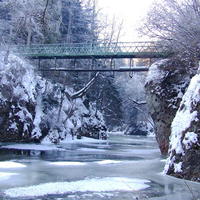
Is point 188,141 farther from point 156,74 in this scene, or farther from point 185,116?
point 156,74

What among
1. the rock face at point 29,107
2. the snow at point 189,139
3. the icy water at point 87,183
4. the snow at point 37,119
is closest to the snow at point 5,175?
the icy water at point 87,183

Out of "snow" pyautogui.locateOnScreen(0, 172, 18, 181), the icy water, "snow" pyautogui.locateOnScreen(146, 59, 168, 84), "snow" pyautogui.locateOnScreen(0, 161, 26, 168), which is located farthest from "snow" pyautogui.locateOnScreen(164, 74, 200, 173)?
"snow" pyautogui.locateOnScreen(146, 59, 168, 84)

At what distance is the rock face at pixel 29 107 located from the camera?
32.2m

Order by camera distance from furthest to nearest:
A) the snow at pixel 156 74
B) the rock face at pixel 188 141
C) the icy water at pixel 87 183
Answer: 1. the snow at pixel 156 74
2. the rock face at pixel 188 141
3. the icy water at pixel 87 183

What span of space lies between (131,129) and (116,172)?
6356cm

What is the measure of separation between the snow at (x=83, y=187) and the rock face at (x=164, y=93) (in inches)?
456

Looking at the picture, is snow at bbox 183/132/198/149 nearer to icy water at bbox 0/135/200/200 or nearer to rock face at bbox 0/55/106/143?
icy water at bbox 0/135/200/200

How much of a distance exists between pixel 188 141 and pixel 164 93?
11.1 meters

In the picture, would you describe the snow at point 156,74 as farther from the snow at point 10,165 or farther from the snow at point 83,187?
the snow at point 83,187

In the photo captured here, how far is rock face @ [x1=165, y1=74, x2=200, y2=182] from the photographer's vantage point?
48.1 feet

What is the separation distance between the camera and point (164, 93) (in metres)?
25.9

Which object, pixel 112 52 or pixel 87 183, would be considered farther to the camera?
pixel 112 52

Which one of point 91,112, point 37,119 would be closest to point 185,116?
point 37,119

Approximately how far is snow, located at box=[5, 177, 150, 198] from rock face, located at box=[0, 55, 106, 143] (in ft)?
65.3
